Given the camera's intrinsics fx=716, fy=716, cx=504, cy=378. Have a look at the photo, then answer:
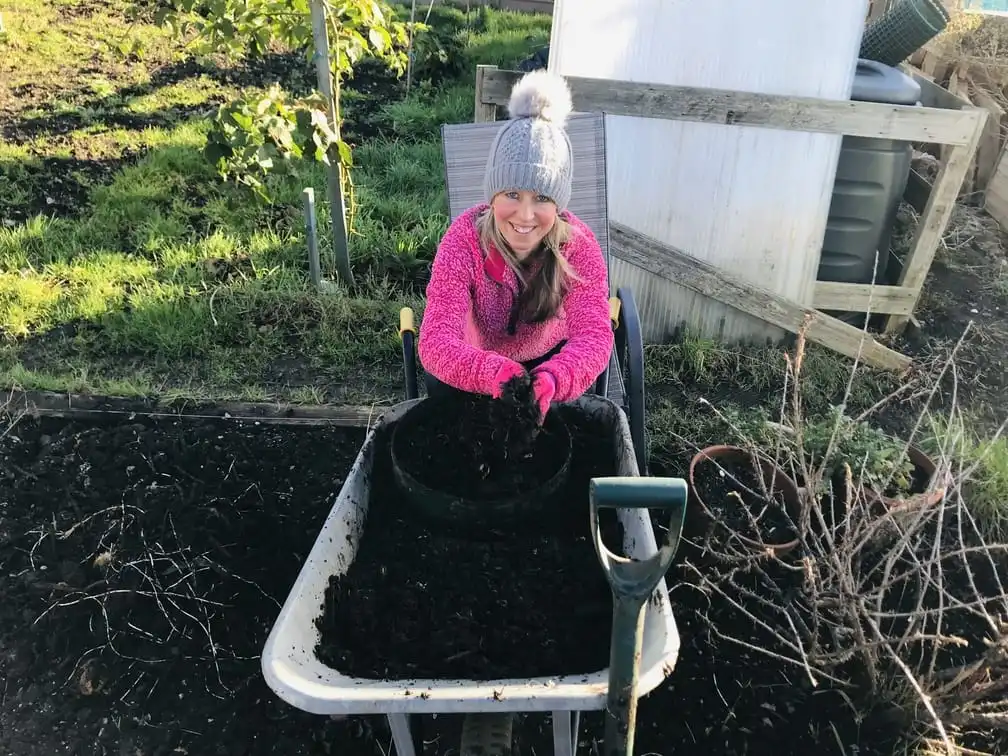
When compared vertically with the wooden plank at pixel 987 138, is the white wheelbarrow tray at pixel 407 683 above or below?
below

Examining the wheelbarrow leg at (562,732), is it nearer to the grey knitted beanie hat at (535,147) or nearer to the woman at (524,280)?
the woman at (524,280)

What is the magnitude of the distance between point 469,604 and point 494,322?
2.80 feet

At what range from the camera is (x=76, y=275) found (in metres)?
3.53

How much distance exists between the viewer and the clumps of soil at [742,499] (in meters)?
2.21

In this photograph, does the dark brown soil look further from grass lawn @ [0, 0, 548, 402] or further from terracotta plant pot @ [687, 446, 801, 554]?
terracotta plant pot @ [687, 446, 801, 554]

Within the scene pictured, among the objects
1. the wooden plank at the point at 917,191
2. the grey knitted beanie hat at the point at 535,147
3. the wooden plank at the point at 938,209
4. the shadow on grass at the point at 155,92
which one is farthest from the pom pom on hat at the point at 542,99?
the shadow on grass at the point at 155,92

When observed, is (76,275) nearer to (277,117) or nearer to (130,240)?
(130,240)

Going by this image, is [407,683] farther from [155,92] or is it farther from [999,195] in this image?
[155,92]

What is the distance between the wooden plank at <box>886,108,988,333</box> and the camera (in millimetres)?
2867

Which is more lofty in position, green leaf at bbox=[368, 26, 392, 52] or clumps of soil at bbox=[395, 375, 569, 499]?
green leaf at bbox=[368, 26, 392, 52]

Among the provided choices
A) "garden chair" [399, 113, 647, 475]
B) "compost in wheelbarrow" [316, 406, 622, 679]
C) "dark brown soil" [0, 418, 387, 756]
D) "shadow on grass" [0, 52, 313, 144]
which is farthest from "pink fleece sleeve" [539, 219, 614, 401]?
"shadow on grass" [0, 52, 313, 144]

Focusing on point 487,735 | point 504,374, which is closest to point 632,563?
point 487,735

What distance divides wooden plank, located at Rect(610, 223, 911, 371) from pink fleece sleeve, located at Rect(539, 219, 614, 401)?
3.83 feet

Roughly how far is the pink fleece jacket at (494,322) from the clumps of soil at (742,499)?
67 centimetres
